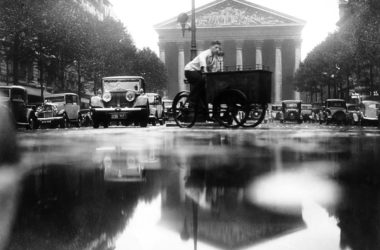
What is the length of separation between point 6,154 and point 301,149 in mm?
3563

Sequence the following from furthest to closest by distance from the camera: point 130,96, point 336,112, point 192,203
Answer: point 336,112, point 130,96, point 192,203

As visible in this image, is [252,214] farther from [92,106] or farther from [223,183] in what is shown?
[92,106]

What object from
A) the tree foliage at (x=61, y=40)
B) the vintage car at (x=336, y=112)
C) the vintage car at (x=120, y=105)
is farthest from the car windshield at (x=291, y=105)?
the vintage car at (x=120, y=105)

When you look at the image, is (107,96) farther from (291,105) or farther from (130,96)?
(291,105)

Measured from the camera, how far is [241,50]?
8988cm

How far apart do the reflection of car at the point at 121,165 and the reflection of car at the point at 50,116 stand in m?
21.7

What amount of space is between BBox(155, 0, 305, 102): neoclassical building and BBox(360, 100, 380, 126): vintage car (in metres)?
54.5

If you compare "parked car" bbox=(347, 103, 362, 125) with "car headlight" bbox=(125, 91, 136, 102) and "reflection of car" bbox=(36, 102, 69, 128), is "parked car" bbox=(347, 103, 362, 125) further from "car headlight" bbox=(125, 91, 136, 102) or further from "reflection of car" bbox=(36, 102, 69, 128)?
"car headlight" bbox=(125, 91, 136, 102)

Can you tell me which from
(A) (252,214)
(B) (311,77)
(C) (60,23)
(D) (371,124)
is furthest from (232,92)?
(B) (311,77)

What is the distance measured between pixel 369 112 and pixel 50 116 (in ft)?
58.5

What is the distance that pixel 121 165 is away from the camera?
17.2 ft

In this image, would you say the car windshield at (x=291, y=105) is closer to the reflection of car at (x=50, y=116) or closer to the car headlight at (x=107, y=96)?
the reflection of car at (x=50, y=116)

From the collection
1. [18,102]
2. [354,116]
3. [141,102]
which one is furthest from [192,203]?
[354,116]

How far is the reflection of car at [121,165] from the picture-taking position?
14.4 feet
